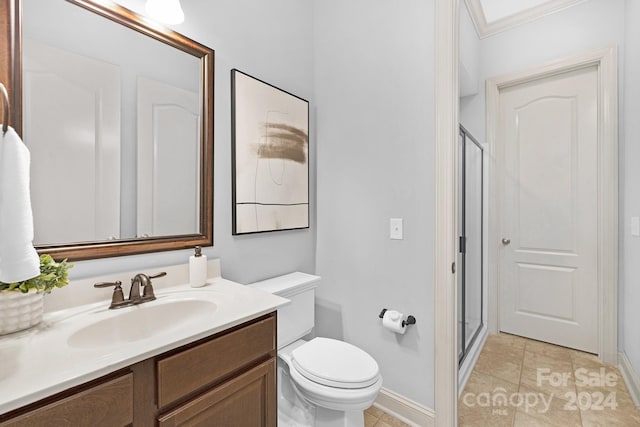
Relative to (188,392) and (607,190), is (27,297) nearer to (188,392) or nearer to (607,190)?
(188,392)

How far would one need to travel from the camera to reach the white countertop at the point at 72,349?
1.98 feet

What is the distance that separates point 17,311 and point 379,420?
65.7 inches

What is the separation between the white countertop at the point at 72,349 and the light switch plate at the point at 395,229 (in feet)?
2.66

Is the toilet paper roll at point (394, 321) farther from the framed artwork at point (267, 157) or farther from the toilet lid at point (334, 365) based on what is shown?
the framed artwork at point (267, 157)

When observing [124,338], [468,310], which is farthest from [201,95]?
[468,310]

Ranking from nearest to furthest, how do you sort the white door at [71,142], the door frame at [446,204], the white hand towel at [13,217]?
1. the white hand towel at [13,217]
2. the white door at [71,142]
3. the door frame at [446,204]

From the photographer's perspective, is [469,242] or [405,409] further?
[469,242]

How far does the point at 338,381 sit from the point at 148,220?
1.02 m

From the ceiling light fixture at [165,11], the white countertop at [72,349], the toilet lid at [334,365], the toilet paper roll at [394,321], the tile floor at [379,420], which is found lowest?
the tile floor at [379,420]

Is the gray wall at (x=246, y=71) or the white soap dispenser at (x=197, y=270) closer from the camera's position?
the white soap dispenser at (x=197, y=270)

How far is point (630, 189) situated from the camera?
201cm

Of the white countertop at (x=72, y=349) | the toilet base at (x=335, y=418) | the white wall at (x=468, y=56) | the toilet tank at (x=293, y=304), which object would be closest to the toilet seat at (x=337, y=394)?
the toilet base at (x=335, y=418)

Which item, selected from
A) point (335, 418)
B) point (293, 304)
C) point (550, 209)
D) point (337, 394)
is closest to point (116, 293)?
point (293, 304)

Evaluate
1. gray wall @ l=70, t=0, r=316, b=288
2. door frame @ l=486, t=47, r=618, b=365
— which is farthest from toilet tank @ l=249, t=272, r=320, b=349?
door frame @ l=486, t=47, r=618, b=365
